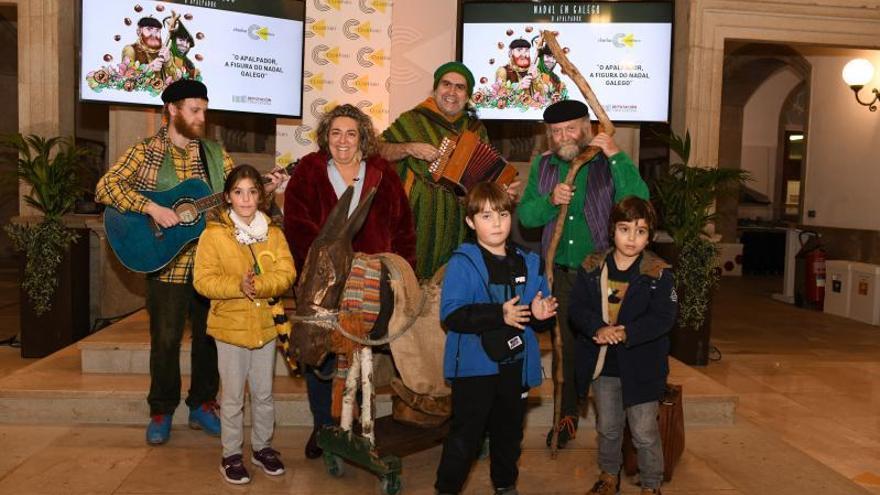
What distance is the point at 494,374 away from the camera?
337 centimetres

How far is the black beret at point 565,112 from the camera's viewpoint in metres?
4.01

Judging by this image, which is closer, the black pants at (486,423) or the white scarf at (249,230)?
the black pants at (486,423)

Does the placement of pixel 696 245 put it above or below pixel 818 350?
above

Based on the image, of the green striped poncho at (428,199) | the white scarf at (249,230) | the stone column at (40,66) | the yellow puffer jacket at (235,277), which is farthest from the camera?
the stone column at (40,66)

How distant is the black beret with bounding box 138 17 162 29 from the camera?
6230 mm

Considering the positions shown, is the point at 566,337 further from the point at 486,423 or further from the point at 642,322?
the point at 486,423

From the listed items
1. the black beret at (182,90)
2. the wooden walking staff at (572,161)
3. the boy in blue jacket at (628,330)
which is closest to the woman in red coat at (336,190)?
the black beret at (182,90)

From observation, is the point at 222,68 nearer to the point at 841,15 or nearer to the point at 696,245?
the point at 696,245

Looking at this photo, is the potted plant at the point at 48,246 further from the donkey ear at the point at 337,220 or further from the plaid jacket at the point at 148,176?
the donkey ear at the point at 337,220

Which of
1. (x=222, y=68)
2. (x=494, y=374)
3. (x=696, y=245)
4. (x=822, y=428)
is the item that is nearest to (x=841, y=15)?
(x=696, y=245)

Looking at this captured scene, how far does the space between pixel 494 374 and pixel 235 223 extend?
1.44 metres

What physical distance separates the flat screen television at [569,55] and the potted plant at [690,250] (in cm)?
57

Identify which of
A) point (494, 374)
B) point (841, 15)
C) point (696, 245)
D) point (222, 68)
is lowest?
point (494, 374)

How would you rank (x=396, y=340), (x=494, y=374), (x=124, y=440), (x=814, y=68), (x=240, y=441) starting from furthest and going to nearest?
1. (x=814, y=68)
2. (x=124, y=440)
3. (x=240, y=441)
4. (x=396, y=340)
5. (x=494, y=374)
